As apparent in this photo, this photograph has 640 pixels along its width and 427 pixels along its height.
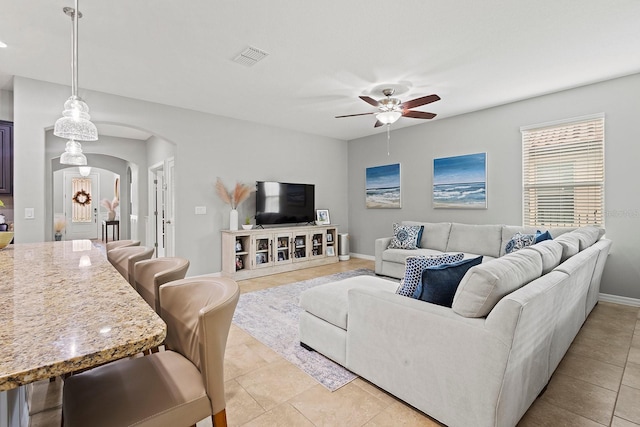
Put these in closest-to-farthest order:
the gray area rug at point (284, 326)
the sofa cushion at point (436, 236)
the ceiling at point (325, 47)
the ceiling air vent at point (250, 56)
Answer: the gray area rug at point (284, 326) → the ceiling at point (325, 47) → the ceiling air vent at point (250, 56) → the sofa cushion at point (436, 236)

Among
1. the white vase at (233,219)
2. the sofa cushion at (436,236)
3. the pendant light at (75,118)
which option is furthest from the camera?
the white vase at (233,219)

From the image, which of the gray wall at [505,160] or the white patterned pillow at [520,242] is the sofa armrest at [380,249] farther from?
the white patterned pillow at [520,242]

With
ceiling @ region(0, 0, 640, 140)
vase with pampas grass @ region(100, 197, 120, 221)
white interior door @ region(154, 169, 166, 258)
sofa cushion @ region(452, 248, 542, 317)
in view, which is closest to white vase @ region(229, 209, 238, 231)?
ceiling @ region(0, 0, 640, 140)

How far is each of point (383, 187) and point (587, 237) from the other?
12.3 feet

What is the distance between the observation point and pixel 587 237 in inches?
120

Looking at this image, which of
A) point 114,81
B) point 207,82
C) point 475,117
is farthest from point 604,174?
point 114,81

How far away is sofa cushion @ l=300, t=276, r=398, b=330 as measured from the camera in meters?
2.29

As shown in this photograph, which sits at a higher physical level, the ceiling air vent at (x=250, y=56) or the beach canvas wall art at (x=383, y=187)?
the ceiling air vent at (x=250, y=56)

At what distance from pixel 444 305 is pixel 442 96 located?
3517 millimetres

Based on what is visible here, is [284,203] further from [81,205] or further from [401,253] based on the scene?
[81,205]

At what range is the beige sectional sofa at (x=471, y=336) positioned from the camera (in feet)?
4.82

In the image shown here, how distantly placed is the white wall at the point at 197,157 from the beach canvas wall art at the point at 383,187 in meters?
0.75

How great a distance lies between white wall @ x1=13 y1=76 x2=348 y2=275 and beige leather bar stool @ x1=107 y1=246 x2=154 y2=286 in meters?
2.10

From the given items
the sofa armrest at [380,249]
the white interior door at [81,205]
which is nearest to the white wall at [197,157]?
the sofa armrest at [380,249]
